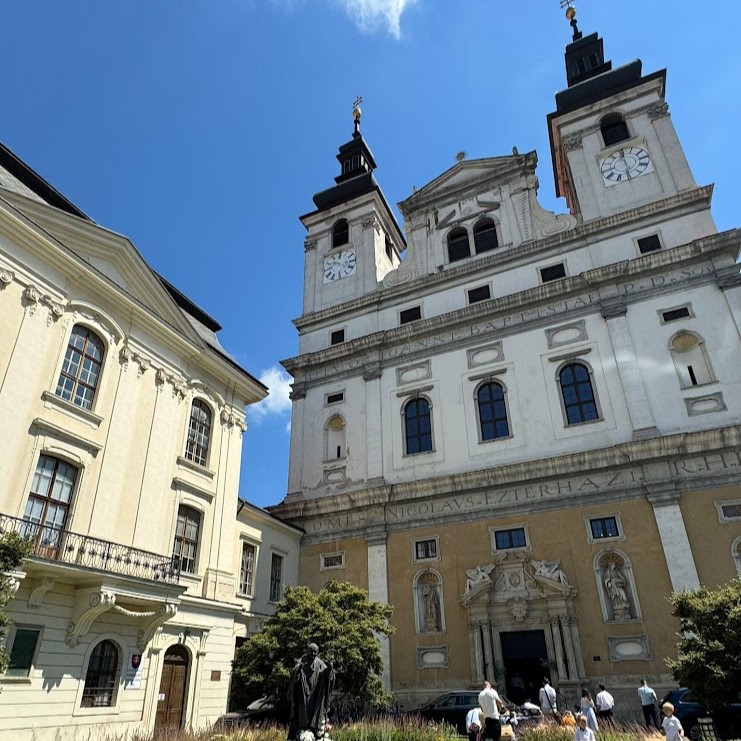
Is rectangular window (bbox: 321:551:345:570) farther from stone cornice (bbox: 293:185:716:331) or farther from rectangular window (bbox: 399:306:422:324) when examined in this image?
stone cornice (bbox: 293:185:716:331)

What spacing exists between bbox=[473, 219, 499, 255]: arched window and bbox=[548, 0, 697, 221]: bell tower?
419 centimetres

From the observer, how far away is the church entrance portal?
19.7m

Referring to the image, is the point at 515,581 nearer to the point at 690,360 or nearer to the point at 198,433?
the point at 690,360

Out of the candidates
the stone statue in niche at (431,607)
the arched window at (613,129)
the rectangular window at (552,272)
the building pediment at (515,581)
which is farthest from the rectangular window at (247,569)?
the arched window at (613,129)

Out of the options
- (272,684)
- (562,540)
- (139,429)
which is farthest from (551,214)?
(272,684)

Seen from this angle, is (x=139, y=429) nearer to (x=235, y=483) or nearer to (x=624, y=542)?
(x=235, y=483)

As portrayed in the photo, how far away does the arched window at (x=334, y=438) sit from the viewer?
27.8m

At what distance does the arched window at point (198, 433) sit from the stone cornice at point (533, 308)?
32.4 ft

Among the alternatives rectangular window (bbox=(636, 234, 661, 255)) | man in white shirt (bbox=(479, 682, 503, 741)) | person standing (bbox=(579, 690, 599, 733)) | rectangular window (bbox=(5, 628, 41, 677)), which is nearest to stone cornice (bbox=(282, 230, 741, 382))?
rectangular window (bbox=(636, 234, 661, 255))

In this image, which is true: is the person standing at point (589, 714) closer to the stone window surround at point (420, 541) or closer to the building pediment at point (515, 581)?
the building pediment at point (515, 581)

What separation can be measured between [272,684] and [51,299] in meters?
12.2

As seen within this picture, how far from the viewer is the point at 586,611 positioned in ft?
64.2

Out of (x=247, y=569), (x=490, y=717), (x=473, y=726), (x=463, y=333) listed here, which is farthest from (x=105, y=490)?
(x=463, y=333)

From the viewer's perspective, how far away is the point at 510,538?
21859 millimetres
